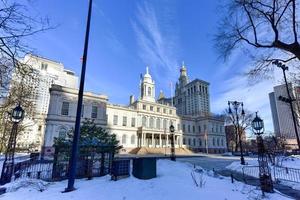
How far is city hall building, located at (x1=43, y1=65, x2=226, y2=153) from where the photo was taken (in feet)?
124

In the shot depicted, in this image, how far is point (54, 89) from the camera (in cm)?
3716

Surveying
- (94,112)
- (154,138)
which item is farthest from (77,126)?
(154,138)

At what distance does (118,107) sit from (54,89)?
1634 cm

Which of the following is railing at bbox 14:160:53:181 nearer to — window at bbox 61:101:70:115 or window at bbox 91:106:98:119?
window at bbox 61:101:70:115

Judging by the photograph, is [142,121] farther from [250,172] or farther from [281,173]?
[281,173]

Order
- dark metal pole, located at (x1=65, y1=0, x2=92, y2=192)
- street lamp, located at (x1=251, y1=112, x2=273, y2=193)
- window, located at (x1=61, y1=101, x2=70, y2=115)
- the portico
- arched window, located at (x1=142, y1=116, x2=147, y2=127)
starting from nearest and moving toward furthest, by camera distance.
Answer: dark metal pole, located at (x1=65, y1=0, x2=92, y2=192) → street lamp, located at (x1=251, y1=112, x2=273, y2=193) → window, located at (x1=61, y1=101, x2=70, y2=115) → the portico → arched window, located at (x1=142, y1=116, x2=147, y2=127)

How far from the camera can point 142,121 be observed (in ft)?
173

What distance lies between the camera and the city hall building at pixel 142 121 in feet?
124

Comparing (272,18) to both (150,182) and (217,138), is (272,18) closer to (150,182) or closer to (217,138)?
(150,182)

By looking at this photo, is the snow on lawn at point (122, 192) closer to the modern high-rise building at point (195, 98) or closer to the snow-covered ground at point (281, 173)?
the snow-covered ground at point (281, 173)

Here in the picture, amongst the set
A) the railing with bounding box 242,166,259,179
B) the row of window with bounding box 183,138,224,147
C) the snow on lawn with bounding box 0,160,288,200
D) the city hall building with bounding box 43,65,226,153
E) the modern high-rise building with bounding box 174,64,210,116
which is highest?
the modern high-rise building with bounding box 174,64,210,116

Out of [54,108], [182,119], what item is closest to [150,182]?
[54,108]

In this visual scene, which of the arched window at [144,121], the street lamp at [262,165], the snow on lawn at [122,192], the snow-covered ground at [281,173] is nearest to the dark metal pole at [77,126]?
the snow on lawn at [122,192]

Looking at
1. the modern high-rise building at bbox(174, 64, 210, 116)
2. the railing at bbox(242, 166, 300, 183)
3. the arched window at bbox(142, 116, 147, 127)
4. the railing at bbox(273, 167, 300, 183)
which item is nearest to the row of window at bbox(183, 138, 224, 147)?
Answer: the modern high-rise building at bbox(174, 64, 210, 116)
